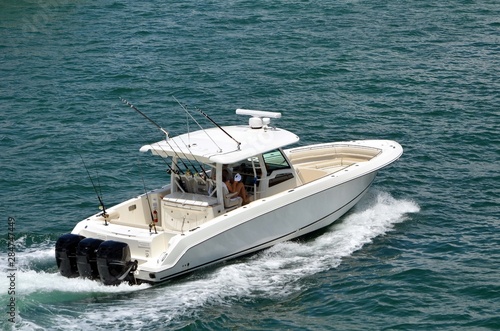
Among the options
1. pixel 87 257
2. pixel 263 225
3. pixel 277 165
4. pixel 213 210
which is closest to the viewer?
pixel 87 257

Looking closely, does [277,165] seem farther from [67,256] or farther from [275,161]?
[67,256]

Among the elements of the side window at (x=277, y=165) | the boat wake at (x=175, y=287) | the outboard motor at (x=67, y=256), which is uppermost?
the side window at (x=277, y=165)

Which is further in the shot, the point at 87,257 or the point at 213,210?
the point at 213,210

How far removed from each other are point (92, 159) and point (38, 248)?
608 centimetres

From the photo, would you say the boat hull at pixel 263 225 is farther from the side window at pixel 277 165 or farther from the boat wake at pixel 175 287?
the side window at pixel 277 165

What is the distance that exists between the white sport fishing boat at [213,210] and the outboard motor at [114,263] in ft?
0.06

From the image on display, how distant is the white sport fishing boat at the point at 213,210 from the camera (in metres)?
18.0

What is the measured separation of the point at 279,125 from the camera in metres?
28.1

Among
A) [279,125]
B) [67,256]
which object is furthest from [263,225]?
[279,125]

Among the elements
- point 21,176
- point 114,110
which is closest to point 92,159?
point 21,176

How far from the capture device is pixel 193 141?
1995 centimetres

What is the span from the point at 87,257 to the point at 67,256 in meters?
0.45

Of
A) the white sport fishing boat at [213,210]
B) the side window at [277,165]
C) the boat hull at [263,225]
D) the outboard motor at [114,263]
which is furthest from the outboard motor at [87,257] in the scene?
the side window at [277,165]

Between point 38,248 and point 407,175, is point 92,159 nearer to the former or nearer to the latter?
point 38,248
